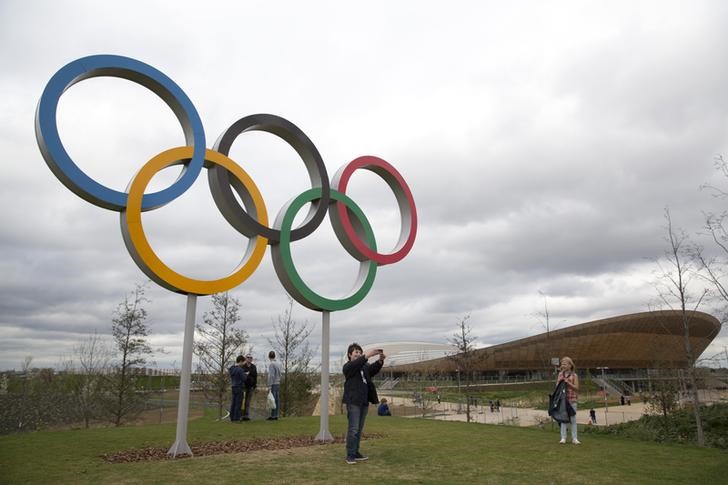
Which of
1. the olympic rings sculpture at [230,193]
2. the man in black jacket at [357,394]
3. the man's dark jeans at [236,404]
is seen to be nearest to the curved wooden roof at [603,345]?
the man's dark jeans at [236,404]

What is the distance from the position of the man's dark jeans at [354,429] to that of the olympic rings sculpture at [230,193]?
3119 millimetres

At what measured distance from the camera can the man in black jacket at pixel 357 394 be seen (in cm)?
710

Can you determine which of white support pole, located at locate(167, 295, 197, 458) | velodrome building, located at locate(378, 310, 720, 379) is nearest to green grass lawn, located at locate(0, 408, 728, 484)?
white support pole, located at locate(167, 295, 197, 458)

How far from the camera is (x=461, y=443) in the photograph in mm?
8953

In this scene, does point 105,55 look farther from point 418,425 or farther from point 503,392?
point 503,392

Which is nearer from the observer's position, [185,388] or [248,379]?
[185,388]

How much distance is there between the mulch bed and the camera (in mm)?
7574

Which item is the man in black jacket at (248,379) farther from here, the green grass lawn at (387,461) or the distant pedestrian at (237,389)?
the green grass lawn at (387,461)

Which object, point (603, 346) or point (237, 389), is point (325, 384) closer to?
point (237, 389)

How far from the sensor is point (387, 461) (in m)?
7.20

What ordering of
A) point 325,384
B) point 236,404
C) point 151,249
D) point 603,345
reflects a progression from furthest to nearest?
point 603,345 → point 236,404 → point 325,384 → point 151,249

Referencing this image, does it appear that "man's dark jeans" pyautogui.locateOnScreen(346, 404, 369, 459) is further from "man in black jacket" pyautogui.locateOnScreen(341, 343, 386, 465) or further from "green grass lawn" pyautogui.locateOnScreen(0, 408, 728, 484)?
"green grass lawn" pyautogui.locateOnScreen(0, 408, 728, 484)

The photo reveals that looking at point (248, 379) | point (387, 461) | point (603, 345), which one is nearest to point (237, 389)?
point (248, 379)

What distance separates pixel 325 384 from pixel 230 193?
14.0ft
